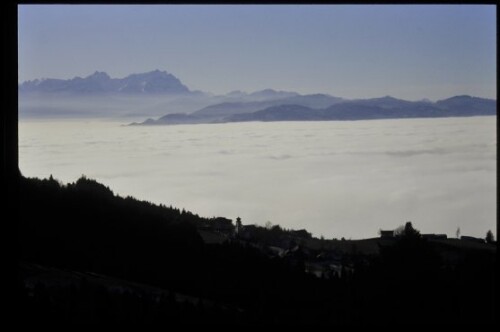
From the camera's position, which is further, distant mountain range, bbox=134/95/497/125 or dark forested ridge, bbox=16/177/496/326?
distant mountain range, bbox=134/95/497/125

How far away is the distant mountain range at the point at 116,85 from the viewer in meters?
2.12

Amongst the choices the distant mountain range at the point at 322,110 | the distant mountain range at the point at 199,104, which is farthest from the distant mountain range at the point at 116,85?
the distant mountain range at the point at 322,110

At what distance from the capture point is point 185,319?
202 cm

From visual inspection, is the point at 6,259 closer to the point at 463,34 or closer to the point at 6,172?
the point at 6,172

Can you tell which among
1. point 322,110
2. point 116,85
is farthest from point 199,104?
point 322,110

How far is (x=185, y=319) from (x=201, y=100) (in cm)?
75

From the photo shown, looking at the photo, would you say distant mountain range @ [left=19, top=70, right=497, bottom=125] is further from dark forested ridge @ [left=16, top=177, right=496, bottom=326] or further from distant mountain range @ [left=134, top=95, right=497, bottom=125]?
dark forested ridge @ [left=16, top=177, right=496, bottom=326]

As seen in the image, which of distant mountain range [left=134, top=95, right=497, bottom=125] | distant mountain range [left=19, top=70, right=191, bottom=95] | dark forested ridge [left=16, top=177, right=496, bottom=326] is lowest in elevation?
dark forested ridge [left=16, top=177, right=496, bottom=326]

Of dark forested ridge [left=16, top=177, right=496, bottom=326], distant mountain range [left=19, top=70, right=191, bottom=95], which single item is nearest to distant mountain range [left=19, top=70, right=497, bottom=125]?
distant mountain range [left=19, top=70, right=191, bottom=95]

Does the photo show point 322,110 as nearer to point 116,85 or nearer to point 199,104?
point 199,104

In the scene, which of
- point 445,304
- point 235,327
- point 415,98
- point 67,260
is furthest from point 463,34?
point 67,260

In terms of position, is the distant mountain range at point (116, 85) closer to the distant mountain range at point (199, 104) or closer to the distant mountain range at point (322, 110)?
the distant mountain range at point (199, 104)

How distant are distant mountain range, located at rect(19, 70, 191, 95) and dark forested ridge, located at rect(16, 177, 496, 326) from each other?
1.03 ft

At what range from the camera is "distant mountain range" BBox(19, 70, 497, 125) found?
6.97 ft
